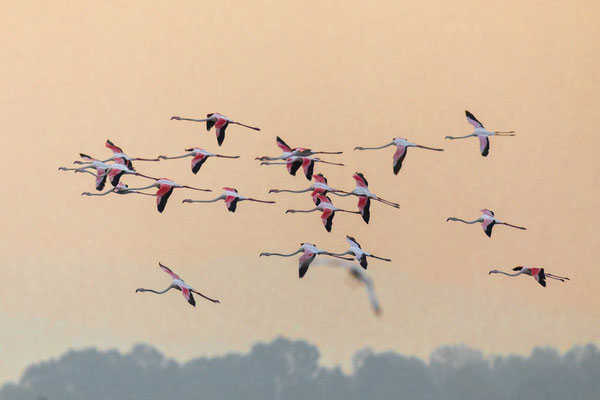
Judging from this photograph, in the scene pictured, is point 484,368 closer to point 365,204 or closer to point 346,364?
point 346,364

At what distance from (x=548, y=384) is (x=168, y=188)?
10806 millimetres

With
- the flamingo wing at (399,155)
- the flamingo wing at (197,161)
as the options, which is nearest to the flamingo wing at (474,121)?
the flamingo wing at (399,155)

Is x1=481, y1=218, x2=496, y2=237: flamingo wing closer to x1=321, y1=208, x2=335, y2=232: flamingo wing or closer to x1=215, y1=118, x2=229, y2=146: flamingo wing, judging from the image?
x1=321, y1=208, x2=335, y2=232: flamingo wing

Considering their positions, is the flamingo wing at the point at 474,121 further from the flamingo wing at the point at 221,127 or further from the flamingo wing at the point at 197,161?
the flamingo wing at the point at 197,161

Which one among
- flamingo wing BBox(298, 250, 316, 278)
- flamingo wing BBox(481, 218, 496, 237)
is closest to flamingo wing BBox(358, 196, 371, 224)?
flamingo wing BBox(298, 250, 316, 278)

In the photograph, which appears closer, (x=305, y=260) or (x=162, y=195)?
(x=305, y=260)

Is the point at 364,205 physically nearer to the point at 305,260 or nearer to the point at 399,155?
the point at 399,155

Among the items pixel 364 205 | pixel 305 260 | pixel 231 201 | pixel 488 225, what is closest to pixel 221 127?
pixel 231 201

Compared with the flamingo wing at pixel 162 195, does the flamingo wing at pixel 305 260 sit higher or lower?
lower

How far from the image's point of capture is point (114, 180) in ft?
70.6

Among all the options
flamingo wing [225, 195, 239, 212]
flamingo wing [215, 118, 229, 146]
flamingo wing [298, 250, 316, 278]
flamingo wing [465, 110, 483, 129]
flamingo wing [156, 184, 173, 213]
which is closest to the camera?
flamingo wing [298, 250, 316, 278]

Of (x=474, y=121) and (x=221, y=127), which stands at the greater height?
(x=474, y=121)

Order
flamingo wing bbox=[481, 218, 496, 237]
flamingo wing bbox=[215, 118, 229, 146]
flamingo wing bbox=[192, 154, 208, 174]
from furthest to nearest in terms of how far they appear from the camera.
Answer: flamingo wing bbox=[481, 218, 496, 237]
flamingo wing bbox=[215, 118, 229, 146]
flamingo wing bbox=[192, 154, 208, 174]

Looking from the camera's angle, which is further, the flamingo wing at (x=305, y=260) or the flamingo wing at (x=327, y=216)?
the flamingo wing at (x=327, y=216)
